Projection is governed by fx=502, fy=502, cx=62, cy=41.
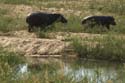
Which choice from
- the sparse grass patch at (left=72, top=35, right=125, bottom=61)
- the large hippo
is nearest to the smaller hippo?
the large hippo

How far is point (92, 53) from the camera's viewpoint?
14.6 metres

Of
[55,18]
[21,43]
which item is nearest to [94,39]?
[21,43]

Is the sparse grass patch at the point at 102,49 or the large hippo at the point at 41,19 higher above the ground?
the large hippo at the point at 41,19

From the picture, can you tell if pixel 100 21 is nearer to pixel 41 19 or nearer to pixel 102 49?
pixel 41 19

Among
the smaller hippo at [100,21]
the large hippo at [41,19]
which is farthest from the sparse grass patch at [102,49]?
the smaller hippo at [100,21]

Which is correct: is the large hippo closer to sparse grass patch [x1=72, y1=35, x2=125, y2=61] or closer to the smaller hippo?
the smaller hippo

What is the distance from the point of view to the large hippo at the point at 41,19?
18784mm

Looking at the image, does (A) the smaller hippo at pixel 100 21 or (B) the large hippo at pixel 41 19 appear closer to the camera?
(B) the large hippo at pixel 41 19

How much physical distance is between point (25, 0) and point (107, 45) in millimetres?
12449

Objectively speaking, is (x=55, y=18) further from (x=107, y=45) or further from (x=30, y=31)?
(x=107, y=45)

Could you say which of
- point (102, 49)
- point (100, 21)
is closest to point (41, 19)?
point (100, 21)

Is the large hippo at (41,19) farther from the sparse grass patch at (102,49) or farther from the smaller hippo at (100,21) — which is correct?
the sparse grass patch at (102,49)

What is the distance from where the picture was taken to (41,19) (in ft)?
62.6

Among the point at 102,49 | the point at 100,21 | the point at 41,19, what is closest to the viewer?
the point at 102,49
